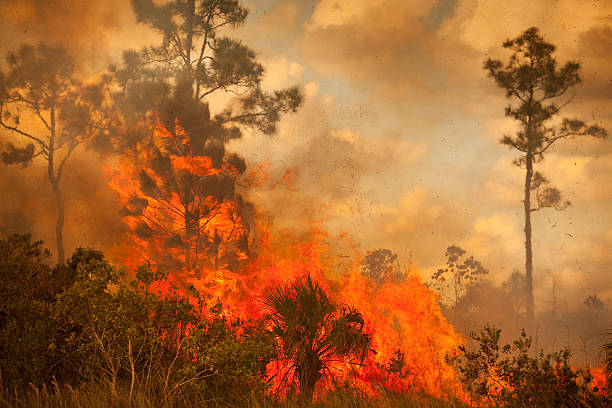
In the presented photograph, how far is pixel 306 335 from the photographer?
36.2ft

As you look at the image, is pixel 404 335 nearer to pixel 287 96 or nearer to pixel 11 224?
pixel 287 96

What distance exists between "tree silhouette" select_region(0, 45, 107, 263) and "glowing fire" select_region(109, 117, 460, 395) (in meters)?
5.73

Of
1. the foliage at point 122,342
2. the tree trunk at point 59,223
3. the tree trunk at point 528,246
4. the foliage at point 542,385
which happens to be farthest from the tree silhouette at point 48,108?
the foliage at point 542,385

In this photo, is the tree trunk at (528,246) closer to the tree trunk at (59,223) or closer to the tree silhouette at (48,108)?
the tree silhouette at (48,108)

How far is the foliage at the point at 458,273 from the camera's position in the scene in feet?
123

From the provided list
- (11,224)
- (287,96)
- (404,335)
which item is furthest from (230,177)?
(11,224)

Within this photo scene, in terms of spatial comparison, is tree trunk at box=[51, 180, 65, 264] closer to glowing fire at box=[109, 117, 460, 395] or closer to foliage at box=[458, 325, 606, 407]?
glowing fire at box=[109, 117, 460, 395]

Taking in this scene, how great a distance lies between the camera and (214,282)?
21.8m

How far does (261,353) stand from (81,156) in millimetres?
23693

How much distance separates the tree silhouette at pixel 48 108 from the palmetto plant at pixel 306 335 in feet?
70.5

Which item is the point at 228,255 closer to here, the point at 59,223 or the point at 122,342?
the point at 59,223

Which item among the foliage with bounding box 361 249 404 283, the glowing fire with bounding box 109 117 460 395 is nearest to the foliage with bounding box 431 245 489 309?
the foliage with bounding box 361 249 404 283

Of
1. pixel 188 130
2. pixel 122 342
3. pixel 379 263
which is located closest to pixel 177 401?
pixel 122 342

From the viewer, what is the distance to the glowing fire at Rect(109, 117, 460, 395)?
70.9ft
